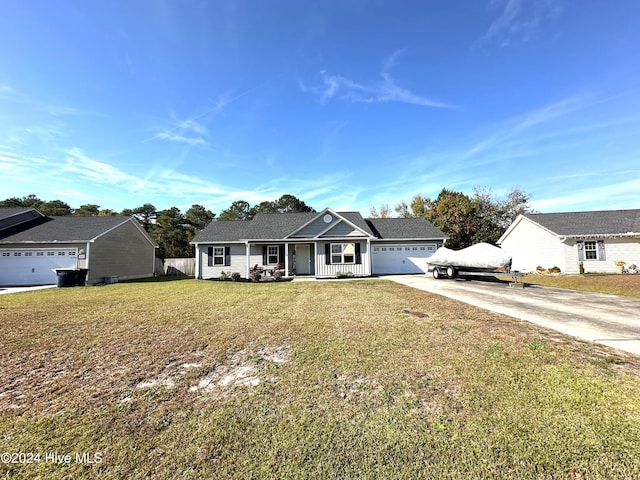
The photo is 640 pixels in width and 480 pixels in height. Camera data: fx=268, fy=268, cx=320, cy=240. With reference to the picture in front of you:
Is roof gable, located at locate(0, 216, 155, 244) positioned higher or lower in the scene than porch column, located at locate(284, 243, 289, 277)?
higher

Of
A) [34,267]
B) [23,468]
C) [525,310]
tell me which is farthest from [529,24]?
[34,267]

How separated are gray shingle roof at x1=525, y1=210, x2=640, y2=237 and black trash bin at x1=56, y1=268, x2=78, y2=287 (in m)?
32.7

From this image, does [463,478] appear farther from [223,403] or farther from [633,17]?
[633,17]

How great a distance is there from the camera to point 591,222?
2089cm

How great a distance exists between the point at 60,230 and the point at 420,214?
3746 cm

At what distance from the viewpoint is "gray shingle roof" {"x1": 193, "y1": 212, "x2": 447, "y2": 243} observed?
774 inches

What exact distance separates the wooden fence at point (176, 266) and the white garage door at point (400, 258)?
15791 mm

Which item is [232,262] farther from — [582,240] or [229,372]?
[582,240]

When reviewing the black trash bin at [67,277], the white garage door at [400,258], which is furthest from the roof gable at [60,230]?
the white garage door at [400,258]

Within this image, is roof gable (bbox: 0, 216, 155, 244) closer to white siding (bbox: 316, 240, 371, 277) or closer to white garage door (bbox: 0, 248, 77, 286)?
white garage door (bbox: 0, 248, 77, 286)

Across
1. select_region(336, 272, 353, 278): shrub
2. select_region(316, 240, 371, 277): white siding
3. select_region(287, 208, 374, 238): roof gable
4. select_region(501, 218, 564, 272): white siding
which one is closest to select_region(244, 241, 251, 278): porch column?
select_region(287, 208, 374, 238): roof gable

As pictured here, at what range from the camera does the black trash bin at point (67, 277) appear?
15631mm

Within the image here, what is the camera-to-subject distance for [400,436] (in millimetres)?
2469

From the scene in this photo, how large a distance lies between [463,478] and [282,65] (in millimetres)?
15341
